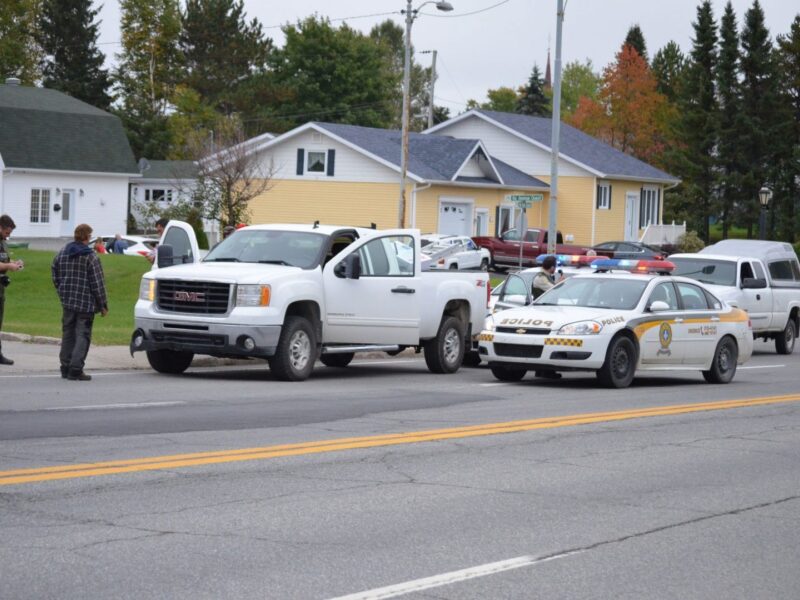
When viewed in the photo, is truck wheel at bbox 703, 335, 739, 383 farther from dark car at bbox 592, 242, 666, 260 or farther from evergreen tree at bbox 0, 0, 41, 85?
evergreen tree at bbox 0, 0, 41, 85

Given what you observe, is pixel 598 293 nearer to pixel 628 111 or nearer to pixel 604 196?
pixel 604 196

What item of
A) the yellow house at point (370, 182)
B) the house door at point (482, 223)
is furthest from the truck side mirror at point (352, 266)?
the house door at point (482, 223)

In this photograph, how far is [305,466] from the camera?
10188 millimetres

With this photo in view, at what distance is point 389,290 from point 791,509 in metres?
9.93

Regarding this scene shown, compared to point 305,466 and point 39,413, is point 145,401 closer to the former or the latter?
point 39,413

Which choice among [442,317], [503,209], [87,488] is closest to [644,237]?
[503,209]

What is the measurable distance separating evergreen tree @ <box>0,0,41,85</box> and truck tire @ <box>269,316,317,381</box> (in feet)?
240

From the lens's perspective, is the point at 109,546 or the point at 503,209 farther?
the point at 503,209

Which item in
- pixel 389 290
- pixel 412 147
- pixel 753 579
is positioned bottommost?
pixel 753 579

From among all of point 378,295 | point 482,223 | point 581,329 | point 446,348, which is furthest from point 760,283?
point 482,223

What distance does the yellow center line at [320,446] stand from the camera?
30.5ft

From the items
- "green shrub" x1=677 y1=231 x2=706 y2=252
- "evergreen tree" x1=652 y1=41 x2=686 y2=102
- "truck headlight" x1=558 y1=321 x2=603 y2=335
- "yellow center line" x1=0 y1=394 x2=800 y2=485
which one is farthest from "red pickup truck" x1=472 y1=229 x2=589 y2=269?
"evergreen tree" x1=652 y1=41 x2=686 y2=102

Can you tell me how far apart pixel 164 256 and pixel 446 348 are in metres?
4.39

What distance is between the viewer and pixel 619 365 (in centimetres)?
1803
